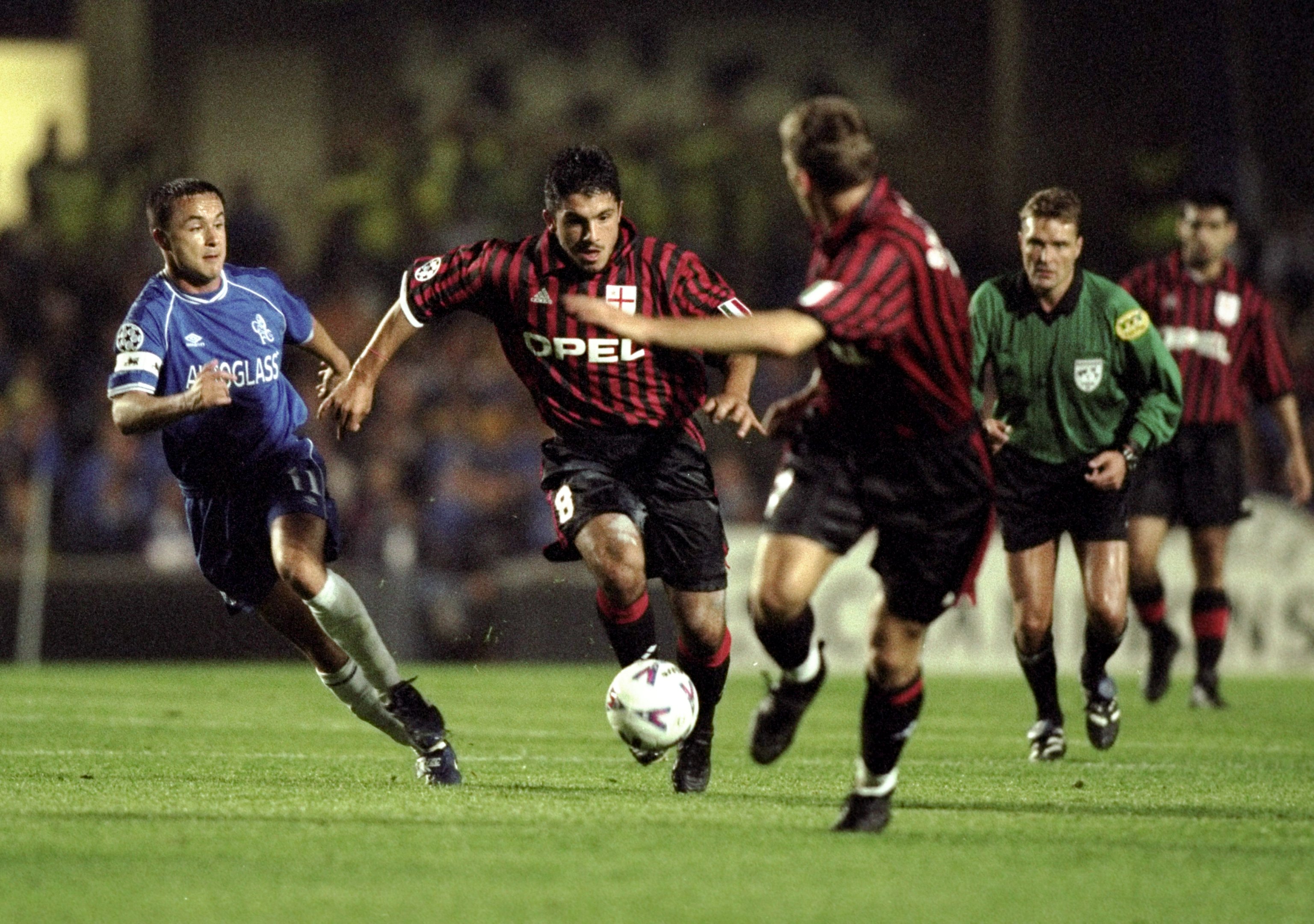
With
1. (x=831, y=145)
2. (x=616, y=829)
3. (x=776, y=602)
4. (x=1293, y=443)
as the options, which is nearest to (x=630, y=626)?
(x=776, y=602)

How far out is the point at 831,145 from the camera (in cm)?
596

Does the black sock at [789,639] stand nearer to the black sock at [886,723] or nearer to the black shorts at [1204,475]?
the black sock at [886,723]

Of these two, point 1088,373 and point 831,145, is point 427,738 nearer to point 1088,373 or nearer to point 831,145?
point 831,145

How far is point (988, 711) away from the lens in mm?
12031

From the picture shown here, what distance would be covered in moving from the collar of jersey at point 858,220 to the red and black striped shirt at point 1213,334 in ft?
18.9

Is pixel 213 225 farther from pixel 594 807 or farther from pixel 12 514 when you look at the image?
pixel 12 514

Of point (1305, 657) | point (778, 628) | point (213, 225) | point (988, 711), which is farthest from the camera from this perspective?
point (1305, 657)

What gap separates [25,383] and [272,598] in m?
11.1

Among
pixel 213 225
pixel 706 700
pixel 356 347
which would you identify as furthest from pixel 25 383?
pixel 706 700

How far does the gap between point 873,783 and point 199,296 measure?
3.25m

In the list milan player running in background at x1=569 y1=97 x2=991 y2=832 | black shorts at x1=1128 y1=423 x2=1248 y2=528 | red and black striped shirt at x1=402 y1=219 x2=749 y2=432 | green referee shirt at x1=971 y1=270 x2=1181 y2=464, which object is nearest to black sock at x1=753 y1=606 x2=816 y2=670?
milan player running in background at x1=569 y1=97 x2=991 y2=832

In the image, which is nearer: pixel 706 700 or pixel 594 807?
pixel 594 807

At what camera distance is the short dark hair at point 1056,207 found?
8.71 metres

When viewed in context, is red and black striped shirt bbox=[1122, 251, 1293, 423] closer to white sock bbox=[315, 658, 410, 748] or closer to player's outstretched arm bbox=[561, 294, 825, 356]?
white sock bbox=[315, 658, 410, 748]
